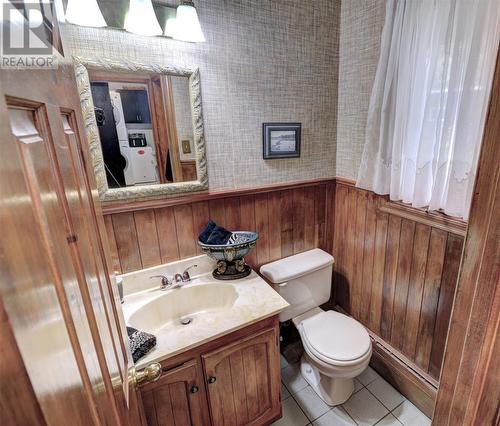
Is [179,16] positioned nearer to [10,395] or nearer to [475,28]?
[475,28]

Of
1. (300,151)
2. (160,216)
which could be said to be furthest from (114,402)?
(300,151)

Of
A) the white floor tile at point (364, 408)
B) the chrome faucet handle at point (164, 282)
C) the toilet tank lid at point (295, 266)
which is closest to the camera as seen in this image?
the chrome faucet handle at point (164, 282)

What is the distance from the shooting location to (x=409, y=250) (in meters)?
1.55

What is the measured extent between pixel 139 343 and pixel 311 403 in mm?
1222

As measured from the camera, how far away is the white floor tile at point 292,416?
1573 millimetres

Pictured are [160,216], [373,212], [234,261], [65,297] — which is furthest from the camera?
[373,212]

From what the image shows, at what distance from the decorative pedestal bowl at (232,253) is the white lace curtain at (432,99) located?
0.82 m

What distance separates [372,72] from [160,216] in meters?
1.46

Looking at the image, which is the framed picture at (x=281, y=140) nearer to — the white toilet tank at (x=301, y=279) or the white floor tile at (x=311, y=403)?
the white toilet tank at (x=301, y=279)

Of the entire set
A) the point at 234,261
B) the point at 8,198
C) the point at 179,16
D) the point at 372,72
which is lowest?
the point at 234,261

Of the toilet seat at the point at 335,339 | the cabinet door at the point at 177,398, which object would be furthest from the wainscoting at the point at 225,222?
the cabinet door at the point at 177,398

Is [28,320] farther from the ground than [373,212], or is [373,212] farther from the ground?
[28,320]

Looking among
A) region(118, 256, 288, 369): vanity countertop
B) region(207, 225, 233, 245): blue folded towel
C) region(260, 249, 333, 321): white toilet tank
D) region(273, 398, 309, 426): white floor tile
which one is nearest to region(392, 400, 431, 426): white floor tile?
region(273, 398, 309, 426): white floor tile

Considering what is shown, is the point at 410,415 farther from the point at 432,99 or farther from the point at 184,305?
the point at 432,99
